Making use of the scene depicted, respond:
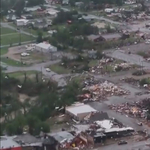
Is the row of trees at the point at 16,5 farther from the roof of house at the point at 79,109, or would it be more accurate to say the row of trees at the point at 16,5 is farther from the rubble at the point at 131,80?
the roof of house at the point at 79,109

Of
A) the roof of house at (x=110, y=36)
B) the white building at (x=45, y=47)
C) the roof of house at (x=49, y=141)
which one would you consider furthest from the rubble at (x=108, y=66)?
the roof of house at (x=49, y=141)

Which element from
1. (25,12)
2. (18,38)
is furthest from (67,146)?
(25,12)

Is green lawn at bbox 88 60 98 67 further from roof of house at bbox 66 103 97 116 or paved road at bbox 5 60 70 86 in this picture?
roof of house at bbox 66 103 97 116

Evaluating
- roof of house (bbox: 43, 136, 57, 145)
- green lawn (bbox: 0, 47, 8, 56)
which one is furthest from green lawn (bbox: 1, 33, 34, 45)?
roof of house (bbox: 43, 136, 57, 145)

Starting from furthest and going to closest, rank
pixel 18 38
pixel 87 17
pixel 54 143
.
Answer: pixel 87 17 → pixel 18 38 → pixel 54 143

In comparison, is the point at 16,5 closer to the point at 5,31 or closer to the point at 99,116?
the point at 5,31

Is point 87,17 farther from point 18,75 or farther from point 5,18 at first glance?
point 18,75

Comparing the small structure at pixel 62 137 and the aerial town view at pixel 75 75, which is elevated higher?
the small structure at pixel 62 137
